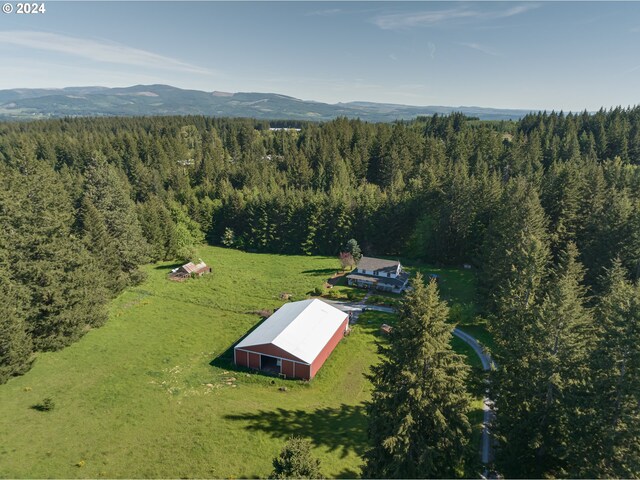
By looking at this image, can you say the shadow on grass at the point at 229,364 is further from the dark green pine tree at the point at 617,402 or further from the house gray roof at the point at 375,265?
the house gray roof at the point at 375,265

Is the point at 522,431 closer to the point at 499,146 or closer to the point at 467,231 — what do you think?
the point at 467,231

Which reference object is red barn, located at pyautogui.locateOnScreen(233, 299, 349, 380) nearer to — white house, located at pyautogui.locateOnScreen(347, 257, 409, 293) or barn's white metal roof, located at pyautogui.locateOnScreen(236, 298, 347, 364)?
barn's white metal roof, located at pyautogui.locateOnScreen(236, 298, 347, 364)

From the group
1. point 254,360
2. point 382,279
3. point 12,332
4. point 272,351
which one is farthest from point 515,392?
point 12,332

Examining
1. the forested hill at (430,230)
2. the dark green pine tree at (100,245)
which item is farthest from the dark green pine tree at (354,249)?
the dark green pine tree at (100,245)

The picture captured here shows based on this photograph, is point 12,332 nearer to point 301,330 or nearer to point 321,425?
point 301,330

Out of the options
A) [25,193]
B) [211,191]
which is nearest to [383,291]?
[25,193]

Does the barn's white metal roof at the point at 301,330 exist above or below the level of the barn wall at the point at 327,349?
above
